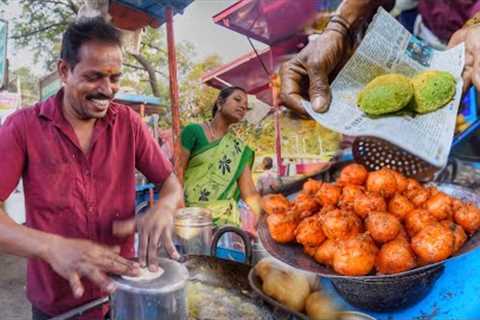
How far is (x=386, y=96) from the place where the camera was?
1099 mm

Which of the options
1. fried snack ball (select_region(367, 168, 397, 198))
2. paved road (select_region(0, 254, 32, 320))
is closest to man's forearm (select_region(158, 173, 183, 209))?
fried snack ball (select_region(367, 168, 397, 198))

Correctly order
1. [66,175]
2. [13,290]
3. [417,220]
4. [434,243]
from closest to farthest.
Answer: [434,243] < [417,220] < [66,175] < [13,290]

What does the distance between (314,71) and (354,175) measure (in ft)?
1.01

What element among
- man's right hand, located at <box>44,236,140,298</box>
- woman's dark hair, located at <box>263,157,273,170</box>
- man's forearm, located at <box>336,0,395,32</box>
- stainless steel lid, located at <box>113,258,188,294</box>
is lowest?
stainless steel lid, located at <box>113,258,188,294</box>

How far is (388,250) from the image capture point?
1.01 m

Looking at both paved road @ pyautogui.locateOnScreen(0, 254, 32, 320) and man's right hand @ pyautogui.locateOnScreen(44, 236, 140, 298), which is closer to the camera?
man's right hand @ pyautogui.locateOnScreen(44, 236, 140, 298)

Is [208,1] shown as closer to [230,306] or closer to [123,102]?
[123,102]

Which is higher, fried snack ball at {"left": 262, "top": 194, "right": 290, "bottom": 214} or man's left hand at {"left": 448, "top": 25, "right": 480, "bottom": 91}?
man's left hand at {"left": 448, "top": 25, "right": 480, "bottom": 91}

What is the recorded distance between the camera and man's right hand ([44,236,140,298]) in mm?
1063

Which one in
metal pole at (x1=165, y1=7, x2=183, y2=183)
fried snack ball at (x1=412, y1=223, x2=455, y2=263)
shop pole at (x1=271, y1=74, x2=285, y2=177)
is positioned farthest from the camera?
metal pole at (x1=165, y1=7, x2=183, y2=183)

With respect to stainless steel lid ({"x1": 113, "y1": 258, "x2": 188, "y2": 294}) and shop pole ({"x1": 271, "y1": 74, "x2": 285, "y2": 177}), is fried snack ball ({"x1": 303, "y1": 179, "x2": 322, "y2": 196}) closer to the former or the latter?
shop pole ({"x1": 271, "y1": 74, "x2": 285, "y2": 177})

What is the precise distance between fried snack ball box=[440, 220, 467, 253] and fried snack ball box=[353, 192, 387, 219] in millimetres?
150

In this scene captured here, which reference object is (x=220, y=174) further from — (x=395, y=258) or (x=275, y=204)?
(x=395, y=258)

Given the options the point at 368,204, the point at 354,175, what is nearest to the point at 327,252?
the point at 368,204
